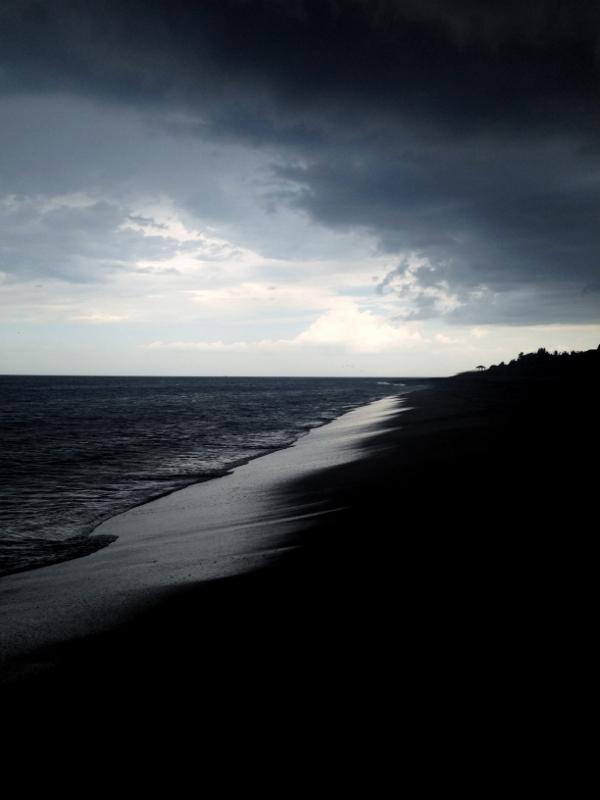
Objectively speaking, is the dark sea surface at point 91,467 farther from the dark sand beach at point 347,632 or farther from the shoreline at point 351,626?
the shoreline at point 351,626

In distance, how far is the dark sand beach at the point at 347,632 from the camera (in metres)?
3.43

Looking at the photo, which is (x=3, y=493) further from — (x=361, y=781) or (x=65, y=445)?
(x=361, y=781)

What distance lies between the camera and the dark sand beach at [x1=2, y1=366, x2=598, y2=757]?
3.43m

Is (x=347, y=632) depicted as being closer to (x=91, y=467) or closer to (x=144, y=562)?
(x=144, y=562)

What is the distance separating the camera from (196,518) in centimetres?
1046

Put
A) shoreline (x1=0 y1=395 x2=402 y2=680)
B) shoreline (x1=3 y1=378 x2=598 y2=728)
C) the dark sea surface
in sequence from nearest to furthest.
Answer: shoreline (x1=3 y1=378 x2=598 y2=728), shoreline (x1=0 y1=395 x2=402 y2=680), the dark sea surface

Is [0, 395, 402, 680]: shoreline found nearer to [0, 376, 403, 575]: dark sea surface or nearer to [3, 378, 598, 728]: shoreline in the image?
[3, 378, 598, 728]: shoreline

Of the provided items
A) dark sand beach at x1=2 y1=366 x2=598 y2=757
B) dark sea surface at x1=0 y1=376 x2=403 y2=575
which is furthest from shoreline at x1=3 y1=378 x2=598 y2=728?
dark sea surface at x1=0 y1=376 x2=403 y2=575

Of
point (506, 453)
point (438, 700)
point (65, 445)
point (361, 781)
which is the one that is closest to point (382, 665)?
point (438, 700)

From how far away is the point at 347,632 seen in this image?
4441 millimetres

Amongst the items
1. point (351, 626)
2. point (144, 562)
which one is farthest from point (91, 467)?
point (351, 626)

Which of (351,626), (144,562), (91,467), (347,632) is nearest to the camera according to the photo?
(347,632)

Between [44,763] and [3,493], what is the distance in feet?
39.5

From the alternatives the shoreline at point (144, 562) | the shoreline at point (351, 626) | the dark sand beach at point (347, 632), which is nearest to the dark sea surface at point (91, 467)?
the shoreline at point (144, 562)
